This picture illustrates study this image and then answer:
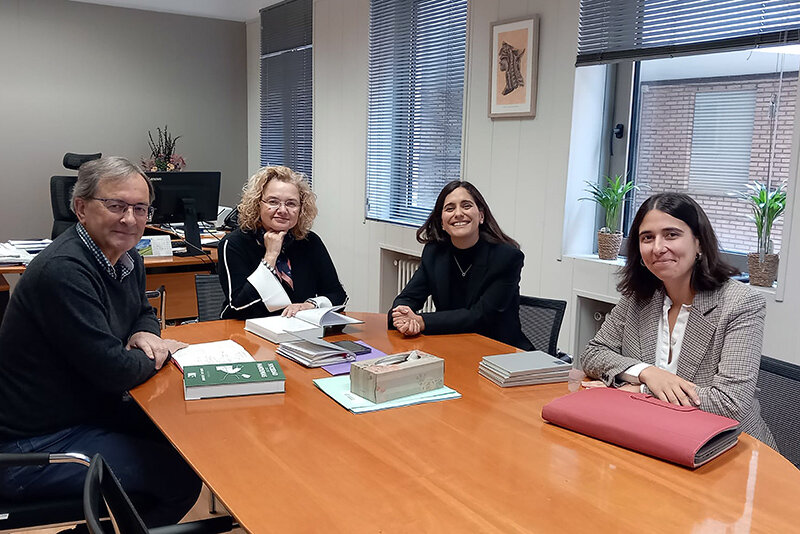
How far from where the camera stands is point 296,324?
100 inches

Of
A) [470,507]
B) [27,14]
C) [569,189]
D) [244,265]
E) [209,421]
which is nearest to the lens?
[470,507]

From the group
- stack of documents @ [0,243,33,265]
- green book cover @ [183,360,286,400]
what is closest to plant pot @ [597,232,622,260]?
green book cover @ [183,360,286,400]


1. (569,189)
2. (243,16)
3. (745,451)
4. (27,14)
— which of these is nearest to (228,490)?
(745,451)

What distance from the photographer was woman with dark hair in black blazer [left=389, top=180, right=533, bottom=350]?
8.86 ft

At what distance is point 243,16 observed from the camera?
7.05 metres

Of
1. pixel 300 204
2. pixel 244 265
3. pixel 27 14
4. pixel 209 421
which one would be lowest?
pixel 209 421

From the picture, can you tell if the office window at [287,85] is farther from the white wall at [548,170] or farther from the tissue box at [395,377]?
the tissue box at [395,377]

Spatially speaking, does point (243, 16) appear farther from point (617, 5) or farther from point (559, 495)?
point (559, 495)

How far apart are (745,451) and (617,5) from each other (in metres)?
2.49

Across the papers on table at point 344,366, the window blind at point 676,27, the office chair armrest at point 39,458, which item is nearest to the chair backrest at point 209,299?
the papers on table at point 344,366

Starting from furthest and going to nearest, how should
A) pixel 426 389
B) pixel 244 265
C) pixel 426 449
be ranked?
1. pixel 244 265
2. pixel 426 389
3. pixel 426 449

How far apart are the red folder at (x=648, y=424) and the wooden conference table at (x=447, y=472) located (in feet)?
0.09

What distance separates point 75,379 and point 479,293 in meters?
1.50

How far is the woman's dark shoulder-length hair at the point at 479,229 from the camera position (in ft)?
9.35
